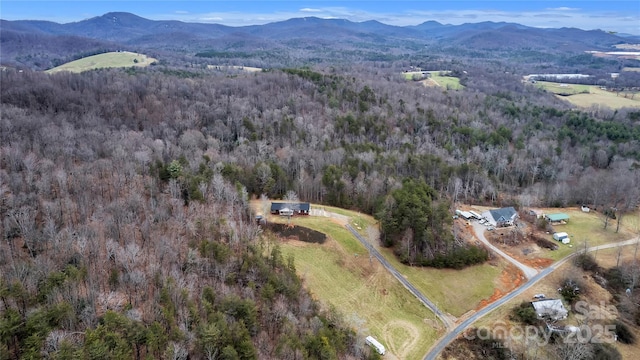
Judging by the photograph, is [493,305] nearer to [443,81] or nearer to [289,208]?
[289,208]

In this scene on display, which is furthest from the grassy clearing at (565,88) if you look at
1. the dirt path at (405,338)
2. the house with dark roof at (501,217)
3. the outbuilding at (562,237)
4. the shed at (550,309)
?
the dirt path at (405,338)

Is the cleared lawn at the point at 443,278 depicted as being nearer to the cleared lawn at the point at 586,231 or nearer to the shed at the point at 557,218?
the cleared lawn at the point at 586,231

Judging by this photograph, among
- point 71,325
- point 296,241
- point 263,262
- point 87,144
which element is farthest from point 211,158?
point 71,325

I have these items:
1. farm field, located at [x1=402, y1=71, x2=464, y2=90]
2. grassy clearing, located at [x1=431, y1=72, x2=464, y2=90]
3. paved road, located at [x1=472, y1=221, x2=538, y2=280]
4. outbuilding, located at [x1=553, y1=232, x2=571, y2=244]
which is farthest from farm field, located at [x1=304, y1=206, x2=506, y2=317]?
grassy clearing, located at [x1=431, y1=72, x2=464, y2=90]

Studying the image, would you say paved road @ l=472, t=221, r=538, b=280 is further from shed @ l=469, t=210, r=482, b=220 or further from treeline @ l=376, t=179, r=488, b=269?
treeline @ l=376, t=179, r=488, b=269

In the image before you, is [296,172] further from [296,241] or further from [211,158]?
[296,241]

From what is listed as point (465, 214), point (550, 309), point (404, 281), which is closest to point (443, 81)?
point (465, 214)

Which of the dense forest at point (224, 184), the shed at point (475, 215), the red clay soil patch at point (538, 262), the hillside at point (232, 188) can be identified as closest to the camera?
the dense forest at point (224, 184)
